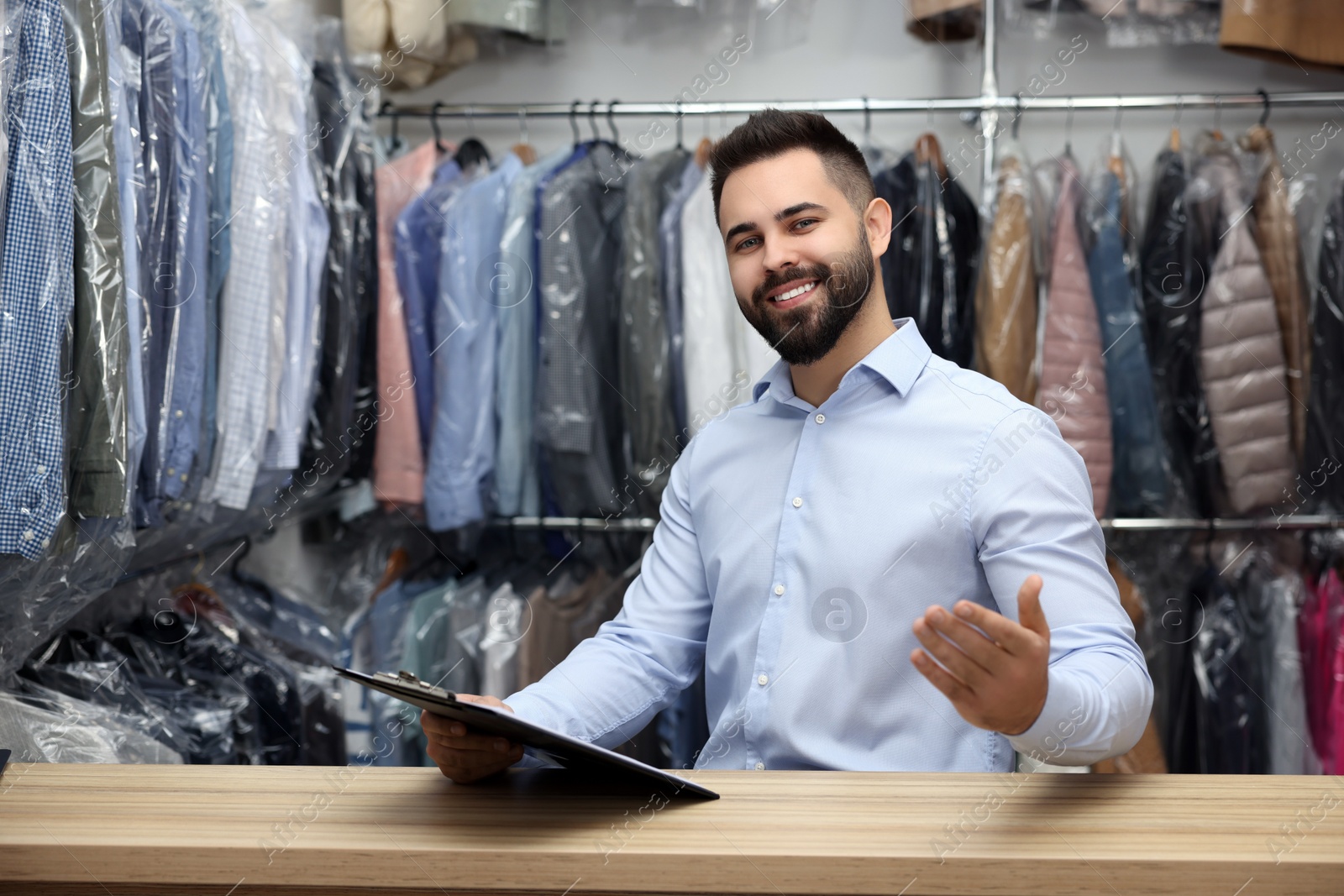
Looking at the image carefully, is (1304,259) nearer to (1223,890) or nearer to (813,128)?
(813,128)

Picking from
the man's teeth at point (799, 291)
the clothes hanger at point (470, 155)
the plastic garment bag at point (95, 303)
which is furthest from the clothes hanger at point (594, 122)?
the man's teeth at point (799, 291)

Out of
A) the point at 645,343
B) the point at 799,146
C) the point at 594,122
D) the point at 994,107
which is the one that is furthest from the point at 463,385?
the point at 994,107

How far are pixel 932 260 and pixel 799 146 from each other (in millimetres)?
915

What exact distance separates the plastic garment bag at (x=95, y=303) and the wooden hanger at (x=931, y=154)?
150 centimetres

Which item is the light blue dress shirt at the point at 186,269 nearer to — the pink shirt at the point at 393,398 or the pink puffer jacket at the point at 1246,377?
the pink shirt at the point at 393,398

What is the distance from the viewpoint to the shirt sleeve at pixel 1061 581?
2.94 ft

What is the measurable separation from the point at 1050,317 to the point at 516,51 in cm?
150

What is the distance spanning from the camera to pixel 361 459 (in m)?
2.29

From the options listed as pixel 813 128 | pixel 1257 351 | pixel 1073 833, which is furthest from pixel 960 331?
pixel 1073 833

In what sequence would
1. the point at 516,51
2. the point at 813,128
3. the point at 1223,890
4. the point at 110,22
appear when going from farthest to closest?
1. the point at 516,51
2. the point at 110,22
3. the point at 813,128
4. the point at 1223,890

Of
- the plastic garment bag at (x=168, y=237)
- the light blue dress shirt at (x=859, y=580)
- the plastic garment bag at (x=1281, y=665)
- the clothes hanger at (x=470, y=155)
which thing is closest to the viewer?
the light blue dress shirt at (x=859, y=580)

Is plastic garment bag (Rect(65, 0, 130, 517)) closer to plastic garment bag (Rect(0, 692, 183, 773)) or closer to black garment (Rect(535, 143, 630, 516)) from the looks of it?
plastic garment bag (Rect(0, 692, 183, 773))

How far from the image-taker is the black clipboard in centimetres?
78

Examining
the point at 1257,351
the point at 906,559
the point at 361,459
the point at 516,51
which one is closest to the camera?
the point at 906,559
